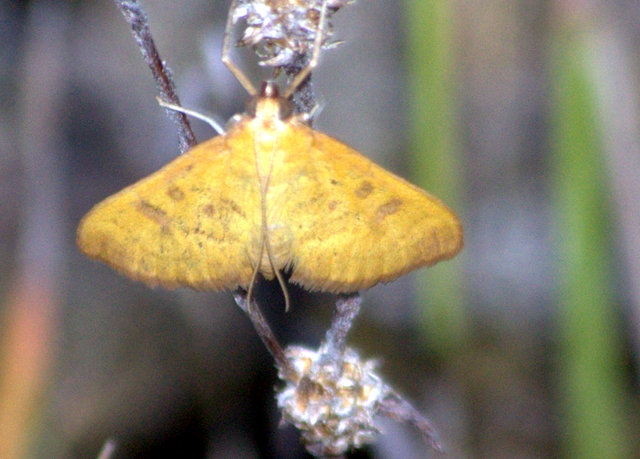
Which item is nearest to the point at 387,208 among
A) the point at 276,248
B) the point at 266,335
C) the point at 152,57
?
the point at 276,248

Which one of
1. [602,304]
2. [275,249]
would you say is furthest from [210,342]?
[602,304]

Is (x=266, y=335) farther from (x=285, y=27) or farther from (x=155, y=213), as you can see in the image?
(x=285, y=27)

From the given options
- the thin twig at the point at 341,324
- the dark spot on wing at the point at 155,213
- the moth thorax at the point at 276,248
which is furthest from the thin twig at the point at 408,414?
the dark spot on wing at the point at 155,213

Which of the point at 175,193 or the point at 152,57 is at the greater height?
the point at 152,57

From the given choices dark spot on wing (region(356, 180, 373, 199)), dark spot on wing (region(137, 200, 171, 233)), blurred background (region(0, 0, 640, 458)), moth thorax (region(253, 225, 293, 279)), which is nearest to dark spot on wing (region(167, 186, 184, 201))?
dark spot on wing (region(137, 200, 171, 233))

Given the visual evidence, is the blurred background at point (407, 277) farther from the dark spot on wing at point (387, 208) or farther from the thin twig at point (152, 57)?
the thin twig at point (152, 57)

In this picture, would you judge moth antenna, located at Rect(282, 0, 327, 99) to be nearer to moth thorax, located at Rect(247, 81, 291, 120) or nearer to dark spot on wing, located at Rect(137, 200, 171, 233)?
moth thorax, located at Rect(247, 81, 291, 120)
